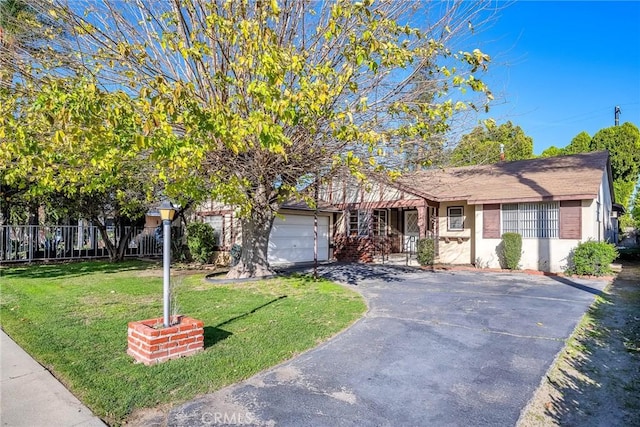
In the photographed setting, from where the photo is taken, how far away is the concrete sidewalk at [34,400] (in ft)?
10.7

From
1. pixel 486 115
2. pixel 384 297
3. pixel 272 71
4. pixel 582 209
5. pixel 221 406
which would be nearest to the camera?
pixel 221 406

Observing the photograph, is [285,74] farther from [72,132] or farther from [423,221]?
[423,221]

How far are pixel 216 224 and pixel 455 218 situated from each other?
10.4 meters

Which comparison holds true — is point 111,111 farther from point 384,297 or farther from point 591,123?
point 591,123

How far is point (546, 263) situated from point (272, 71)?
41.1 feet

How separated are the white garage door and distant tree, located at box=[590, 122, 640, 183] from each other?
2151cm

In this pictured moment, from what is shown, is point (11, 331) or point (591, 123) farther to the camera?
point (591, 123)

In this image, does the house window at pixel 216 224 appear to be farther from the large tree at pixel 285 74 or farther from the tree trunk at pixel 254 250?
the large tree at pixel 285 74

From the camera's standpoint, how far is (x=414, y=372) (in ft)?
14.6

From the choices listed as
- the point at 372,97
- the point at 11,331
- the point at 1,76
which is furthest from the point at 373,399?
the point at 1,76

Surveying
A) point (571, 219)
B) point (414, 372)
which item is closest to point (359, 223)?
point (571, 219)

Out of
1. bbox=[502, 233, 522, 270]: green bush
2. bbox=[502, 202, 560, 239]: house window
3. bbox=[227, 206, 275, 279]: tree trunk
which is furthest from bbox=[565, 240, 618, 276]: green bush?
bbox=[227, 206, 275, 279]: tree trunk

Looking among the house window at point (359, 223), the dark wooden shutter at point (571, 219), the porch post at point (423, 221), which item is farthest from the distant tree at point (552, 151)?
the porch post at point (423, 221)

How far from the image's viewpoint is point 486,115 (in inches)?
319
